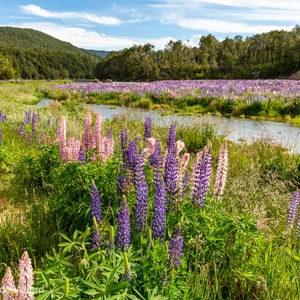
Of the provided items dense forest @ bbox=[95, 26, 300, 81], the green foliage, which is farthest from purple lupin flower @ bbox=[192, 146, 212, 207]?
the green foliage

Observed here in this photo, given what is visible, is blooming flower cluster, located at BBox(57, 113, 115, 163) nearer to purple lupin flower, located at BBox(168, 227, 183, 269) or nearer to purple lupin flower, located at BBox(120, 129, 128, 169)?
purple lupin flower, located at BBox(120, 129, 128, 169)

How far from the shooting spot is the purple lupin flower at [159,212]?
9.37ft

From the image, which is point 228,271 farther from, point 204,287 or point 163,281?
point 163,281

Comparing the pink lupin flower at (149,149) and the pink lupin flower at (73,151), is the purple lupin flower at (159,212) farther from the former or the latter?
the pink lupin flower at (73,151)

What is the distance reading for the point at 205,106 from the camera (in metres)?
22.6

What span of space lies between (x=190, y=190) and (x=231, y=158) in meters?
5.21

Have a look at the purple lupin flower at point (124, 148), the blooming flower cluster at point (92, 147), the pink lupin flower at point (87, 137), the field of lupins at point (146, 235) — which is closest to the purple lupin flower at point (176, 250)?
the field of lupins at point (146, 235)

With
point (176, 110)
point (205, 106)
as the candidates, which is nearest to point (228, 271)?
point (176, 110)

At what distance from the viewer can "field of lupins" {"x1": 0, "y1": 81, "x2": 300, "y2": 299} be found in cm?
242

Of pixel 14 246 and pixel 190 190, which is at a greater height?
pixel 190 190

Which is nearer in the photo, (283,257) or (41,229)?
(283,257)

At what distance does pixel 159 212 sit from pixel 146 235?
30 centimetres

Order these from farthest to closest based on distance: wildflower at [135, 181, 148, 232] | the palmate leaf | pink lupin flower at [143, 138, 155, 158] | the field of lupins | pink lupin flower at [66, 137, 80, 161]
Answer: pink lupin flower at [66, 137, 80, 161] → pink lupin flower at [143, 138, 155, 158] → wildflower at [135, 181, 148, 232] → the field of lupins → the palmate leaf

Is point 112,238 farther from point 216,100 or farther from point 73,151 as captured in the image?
point 216,100
